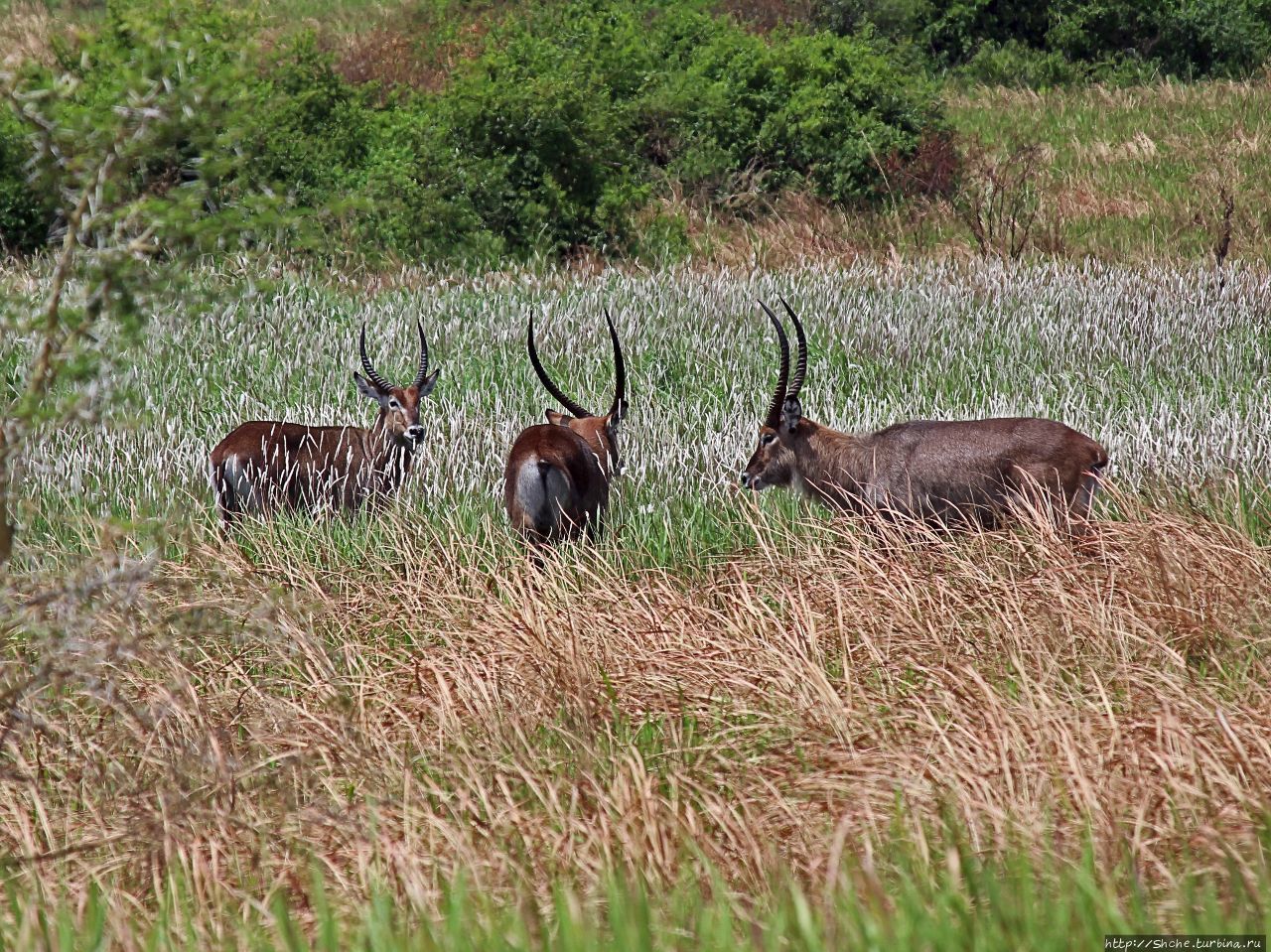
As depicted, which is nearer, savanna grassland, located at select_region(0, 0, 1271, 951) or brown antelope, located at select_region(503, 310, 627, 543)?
savanna grassland, located at select_region(0, 0, 1271, 951)

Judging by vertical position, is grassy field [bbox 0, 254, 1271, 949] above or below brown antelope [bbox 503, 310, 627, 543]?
below

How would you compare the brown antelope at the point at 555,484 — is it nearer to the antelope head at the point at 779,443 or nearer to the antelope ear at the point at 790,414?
the antelope head at the point at 779,443

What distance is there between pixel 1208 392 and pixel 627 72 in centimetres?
1503

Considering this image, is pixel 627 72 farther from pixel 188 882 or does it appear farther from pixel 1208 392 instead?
pixel 188 882

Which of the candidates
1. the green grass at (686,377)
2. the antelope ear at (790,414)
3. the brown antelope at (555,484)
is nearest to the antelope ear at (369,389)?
the green grass at (686,377)

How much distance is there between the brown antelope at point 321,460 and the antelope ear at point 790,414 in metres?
1.83

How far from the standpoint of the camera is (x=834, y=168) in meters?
21.6

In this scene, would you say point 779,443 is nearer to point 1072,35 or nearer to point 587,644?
point 587,644

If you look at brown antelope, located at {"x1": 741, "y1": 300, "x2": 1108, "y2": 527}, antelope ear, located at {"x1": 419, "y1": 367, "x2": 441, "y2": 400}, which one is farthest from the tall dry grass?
antelope ear, located at {"x1": 419, "y1": 367, "x2": 441, "y2": 400}

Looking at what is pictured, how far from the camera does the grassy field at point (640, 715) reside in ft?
10.3

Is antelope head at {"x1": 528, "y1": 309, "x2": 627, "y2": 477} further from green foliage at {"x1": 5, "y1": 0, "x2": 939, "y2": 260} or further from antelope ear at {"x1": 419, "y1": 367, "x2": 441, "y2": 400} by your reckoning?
green foliage at {"x1": 5, "y1": 0, "x2": 939, "y2": 260}

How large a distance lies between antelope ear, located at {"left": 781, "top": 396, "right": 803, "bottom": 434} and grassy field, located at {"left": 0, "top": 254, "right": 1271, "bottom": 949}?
1.20 ft

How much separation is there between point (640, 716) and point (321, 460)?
350 cm

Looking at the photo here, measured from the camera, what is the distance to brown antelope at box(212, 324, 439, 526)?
723 centimetres
